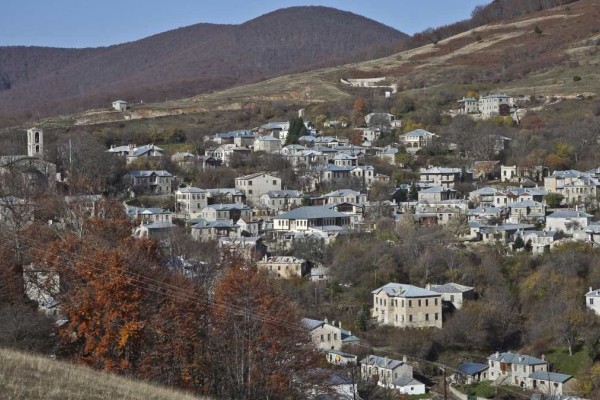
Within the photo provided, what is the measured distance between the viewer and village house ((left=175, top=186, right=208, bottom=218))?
4393 centimetres

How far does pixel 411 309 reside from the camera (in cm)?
3247

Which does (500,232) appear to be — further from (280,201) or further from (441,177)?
(280,201)

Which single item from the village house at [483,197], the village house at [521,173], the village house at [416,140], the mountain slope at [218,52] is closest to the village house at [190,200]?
the village house at [483,197]

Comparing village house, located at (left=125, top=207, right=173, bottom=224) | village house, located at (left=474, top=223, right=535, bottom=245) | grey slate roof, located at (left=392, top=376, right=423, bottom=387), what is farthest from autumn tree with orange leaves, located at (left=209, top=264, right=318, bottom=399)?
village house, located at (left=125, top=207, right=173, bottom=224)

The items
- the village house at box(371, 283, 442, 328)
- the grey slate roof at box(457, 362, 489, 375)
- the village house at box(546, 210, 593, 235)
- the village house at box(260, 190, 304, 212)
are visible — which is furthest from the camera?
the village house at box(260, 190, 304, 212)

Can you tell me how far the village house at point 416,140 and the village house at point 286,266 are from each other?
58.1 ft

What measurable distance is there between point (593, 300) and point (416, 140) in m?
22.7

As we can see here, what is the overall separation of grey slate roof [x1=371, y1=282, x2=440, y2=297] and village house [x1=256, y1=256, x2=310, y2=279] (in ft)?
10.8

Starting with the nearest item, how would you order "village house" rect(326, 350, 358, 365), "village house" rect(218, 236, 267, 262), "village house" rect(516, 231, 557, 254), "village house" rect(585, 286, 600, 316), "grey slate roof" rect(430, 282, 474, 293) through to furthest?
1. "village house" rect(326, 350, 358, 365)
2. "village house" rect(585, 286, 600, 316)
3. "grey slate roof" rect(430, 282, 474, 293)
4. "village house" rect(218, 236, 267, 262)
5. "village house" rect(516, 231, 557, 254)

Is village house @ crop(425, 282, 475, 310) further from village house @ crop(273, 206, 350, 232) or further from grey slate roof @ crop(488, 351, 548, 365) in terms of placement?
village house @ crop(273, 206, 350, 232)

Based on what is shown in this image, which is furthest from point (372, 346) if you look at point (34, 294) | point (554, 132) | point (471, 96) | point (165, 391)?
point (471, 96)

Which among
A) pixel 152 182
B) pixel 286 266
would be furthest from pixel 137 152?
pixel 286 266

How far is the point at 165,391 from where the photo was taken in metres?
14.0

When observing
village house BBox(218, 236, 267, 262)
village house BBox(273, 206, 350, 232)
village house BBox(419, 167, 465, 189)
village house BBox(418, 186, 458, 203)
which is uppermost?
village house BBox(419, 167, 465, 189)
